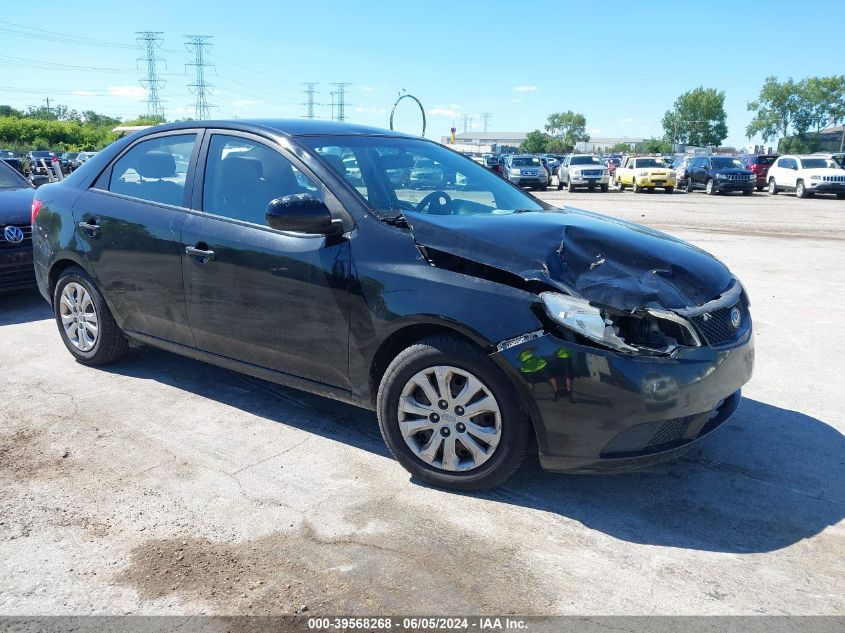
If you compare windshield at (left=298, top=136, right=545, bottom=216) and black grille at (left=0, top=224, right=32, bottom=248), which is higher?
windshield at (left=298, top=136, right=545, bottom=216)

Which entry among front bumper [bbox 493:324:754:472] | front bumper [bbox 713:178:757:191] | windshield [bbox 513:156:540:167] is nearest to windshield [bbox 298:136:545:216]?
front bumper [bbox 493:324:754:472]

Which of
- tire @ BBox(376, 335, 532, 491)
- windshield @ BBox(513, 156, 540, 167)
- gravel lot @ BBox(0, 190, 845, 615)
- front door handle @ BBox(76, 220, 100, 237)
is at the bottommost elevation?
gravel lot @ BBox(0, 190, 845, 615)

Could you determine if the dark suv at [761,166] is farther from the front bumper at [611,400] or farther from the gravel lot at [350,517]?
the front bumper at [611,400]

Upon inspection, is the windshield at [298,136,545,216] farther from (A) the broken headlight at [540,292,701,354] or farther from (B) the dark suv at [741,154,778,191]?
(B) the dark suv at [741,154,778,191]

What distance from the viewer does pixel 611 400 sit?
3.00 m

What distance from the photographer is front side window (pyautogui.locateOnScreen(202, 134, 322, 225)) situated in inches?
156

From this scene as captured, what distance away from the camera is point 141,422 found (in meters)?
4.26

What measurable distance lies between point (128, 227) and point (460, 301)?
8.29 ft

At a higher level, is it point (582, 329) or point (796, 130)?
point (796, 130)

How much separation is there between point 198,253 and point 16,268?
12.8 feet

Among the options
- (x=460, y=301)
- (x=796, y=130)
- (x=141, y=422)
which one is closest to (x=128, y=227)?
(x=141, y=422)

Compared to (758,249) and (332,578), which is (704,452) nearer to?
(332,578)

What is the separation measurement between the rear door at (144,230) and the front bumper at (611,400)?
229 cm

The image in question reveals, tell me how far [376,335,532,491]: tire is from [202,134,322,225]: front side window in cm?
114
